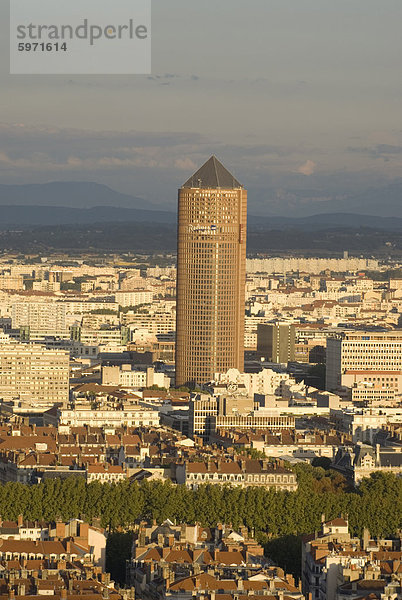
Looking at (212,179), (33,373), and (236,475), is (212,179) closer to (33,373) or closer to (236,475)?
(33,373)

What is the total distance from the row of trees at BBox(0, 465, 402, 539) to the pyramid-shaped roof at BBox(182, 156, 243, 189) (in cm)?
5362

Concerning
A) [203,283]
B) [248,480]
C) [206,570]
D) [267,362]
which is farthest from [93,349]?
[206,570]

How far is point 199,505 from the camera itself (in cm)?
7325

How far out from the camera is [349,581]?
5641 cm

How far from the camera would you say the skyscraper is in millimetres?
126812

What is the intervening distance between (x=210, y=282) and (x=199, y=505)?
5495cm

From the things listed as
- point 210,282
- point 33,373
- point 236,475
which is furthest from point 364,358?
point 236,475

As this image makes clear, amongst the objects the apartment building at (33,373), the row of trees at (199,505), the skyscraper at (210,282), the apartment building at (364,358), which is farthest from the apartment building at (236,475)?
the apartment building at (364,358)

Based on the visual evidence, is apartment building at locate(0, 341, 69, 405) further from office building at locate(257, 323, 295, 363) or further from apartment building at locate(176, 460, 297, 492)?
apartment building at locate(176, 460, 297, 492)

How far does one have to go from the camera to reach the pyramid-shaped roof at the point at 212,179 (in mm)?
128750

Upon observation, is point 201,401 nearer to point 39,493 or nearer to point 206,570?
point 39,493

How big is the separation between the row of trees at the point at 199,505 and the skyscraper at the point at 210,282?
5032cm

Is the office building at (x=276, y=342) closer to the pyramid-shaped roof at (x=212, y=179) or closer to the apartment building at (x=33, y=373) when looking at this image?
the pyramid-shaped roof at (x=212, y=179)

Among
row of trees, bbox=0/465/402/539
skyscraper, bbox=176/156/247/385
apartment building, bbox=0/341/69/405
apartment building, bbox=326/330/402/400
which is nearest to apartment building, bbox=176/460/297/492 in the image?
row of trees, bbox=0/465/402/539
